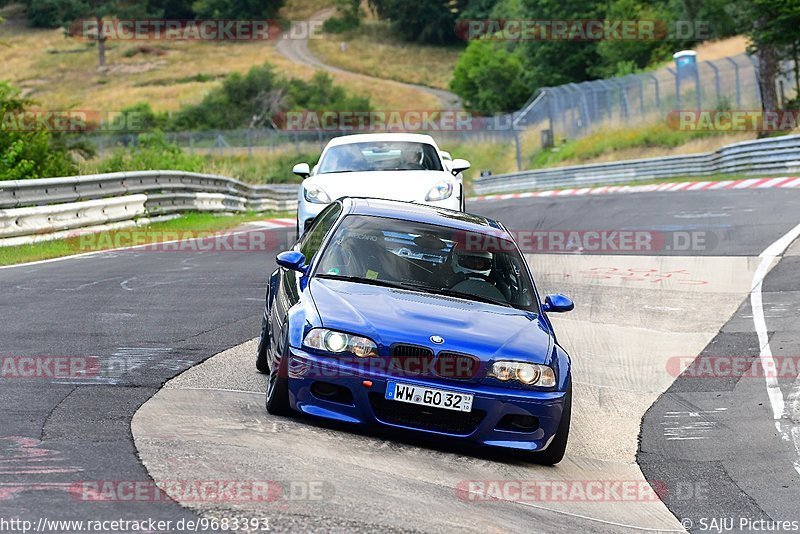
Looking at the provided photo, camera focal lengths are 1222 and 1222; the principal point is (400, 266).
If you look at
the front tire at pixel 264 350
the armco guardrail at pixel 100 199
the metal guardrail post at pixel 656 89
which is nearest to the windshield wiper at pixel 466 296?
the front tire at pixel 264 350

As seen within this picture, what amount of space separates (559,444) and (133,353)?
141 inches

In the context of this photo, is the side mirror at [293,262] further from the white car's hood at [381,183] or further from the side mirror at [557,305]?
the white car's hood at [381,183]

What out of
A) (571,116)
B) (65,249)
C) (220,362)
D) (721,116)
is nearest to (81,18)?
(571,116)

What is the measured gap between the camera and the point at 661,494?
278 inches

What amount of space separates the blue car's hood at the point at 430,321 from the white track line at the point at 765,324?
6.22 feet

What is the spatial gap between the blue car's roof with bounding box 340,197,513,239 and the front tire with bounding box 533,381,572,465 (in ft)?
5.86

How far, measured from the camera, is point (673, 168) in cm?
3806

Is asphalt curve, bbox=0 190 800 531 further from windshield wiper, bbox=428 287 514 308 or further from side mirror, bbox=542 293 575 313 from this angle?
windshield wiper, bbox=428 287 514 308

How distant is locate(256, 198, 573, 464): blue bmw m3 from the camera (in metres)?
7.02

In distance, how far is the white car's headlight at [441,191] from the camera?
1477cm

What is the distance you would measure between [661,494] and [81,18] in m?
123

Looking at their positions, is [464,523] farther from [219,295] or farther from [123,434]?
[219,295]

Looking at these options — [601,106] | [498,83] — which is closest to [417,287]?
[601,106]

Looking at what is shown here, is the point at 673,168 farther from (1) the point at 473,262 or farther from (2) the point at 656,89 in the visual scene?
(1) the point at 473,262
